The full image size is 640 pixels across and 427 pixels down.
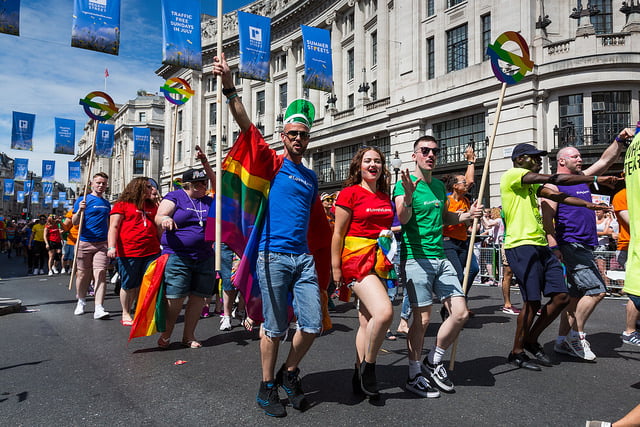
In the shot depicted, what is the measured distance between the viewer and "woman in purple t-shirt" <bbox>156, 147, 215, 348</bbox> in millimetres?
5586

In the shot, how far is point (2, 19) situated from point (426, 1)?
21.6 meters

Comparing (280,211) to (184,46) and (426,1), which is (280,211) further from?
(426,1)

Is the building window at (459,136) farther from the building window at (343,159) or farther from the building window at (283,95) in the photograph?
the building window at (283,95)

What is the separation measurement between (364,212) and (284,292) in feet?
3.24

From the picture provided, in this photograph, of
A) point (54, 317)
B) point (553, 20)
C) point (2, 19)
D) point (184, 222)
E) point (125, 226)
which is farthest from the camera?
point (553, 20)

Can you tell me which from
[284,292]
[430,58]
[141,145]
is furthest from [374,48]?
[284,292]

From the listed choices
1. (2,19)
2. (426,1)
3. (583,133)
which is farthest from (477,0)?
(2,19)

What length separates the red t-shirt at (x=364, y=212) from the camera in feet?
13.2

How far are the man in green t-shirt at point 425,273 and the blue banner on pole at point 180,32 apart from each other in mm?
12941

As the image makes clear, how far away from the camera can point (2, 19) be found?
446 inches

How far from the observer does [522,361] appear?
473 cm

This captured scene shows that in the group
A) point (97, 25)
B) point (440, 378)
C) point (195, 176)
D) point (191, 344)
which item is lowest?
point (191, 344)

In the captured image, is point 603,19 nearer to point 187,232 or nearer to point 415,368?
point 187,232

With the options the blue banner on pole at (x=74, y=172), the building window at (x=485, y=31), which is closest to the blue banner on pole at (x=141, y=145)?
the blue banner on pole at (x=74, y=172)
